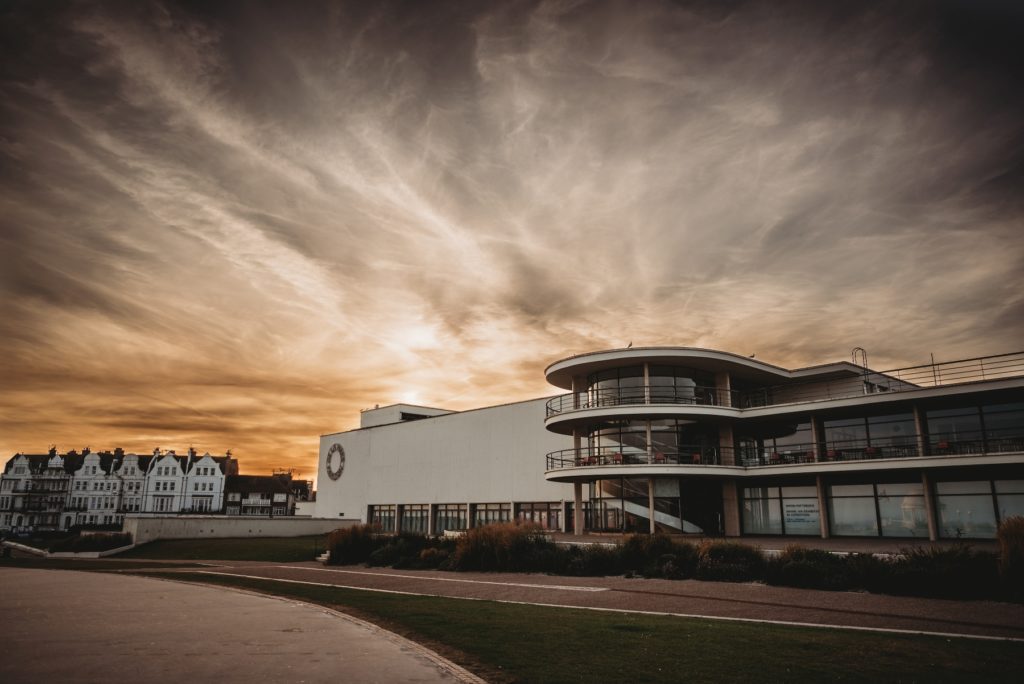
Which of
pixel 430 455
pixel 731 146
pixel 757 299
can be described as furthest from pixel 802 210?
pixel 430 455

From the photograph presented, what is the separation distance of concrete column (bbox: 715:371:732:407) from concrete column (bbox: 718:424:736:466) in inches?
52.8

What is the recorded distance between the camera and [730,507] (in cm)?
3366

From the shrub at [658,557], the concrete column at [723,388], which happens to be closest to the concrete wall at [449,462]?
the concrete column at [723,388]

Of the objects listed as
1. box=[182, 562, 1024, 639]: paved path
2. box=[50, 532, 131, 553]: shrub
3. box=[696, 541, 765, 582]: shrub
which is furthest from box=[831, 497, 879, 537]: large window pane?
box=[50, 532, 131, 553]: shrub

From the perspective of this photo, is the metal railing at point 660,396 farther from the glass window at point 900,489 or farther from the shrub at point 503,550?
the shrub at point 503,550

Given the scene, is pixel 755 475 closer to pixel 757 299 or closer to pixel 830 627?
pixel 757 299

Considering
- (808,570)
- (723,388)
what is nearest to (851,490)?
(723,388)

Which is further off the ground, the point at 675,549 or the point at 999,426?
the point at 999,426

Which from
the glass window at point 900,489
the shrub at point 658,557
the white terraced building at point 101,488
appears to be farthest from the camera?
the white terraced building at point 101,488

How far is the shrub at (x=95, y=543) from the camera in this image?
46.7m

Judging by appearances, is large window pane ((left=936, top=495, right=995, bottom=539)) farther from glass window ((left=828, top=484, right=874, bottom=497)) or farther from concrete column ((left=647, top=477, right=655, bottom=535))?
concrete column ((left=647, top=477, right=655, bottom=535))

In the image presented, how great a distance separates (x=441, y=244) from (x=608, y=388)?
13953 millimetres

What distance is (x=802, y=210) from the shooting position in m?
22.7

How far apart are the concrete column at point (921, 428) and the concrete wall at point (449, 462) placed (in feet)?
67.1
